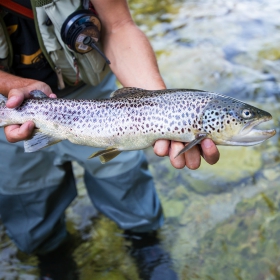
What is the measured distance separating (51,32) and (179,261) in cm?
202

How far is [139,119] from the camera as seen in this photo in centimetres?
213

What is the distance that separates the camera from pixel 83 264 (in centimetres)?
340

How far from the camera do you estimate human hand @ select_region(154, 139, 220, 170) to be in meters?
2.00

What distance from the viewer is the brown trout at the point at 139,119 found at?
2.01 meters

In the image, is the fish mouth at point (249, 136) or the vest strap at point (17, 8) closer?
the fish mouth at point (249, 136)

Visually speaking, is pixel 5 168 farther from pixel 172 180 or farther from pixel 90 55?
pixel 172 180

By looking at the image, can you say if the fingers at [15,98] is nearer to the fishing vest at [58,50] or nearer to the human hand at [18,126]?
the human hand at [18,126]

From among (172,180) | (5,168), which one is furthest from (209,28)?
(5,168)

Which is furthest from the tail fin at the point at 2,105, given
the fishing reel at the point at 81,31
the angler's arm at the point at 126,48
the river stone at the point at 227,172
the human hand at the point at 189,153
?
the river stone at the point at 227,172

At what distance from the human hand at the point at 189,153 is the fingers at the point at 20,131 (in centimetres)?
73

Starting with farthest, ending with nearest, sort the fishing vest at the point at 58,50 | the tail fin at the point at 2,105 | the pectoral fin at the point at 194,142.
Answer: the fishing vest at the point at 58,50
the tail fin at the point at 2,105
the pectoral fin at the point at 194,142

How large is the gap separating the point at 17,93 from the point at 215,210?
209 cm

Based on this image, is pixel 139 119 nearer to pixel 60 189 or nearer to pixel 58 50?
pixel 58 50

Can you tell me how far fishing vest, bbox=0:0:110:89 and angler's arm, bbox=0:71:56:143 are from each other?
19 centimetres
